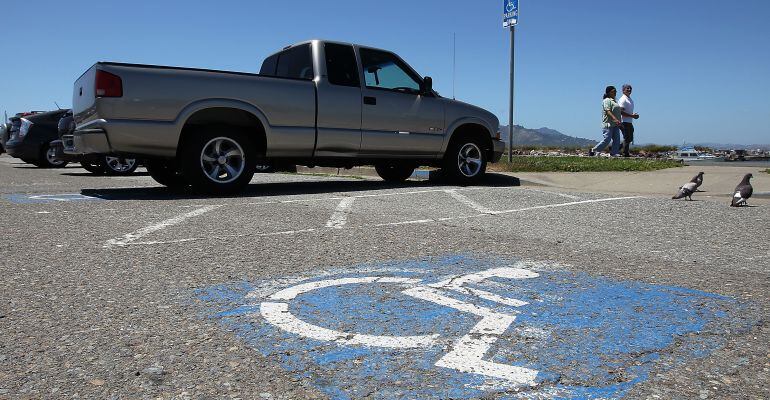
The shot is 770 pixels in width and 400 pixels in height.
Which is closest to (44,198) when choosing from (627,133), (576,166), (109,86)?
(109,86)

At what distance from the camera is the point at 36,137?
14.3 metres

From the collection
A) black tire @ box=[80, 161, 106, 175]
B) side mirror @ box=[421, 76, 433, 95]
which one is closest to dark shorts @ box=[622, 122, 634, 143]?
side mirror @ box=[421, 76, 433, 95]

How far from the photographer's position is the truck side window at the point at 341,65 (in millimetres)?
8602

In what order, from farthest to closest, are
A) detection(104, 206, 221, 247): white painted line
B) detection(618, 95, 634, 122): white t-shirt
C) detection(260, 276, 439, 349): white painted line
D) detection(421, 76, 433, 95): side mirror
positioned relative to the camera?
1. detection(618, 95, 634, 122): white t-shirt
2. detection(421, 76, 433, 95): side mirror
3. detection(104, 206, 221, 247): white painted line
4. detection(260, 276, 439, 349): white painted line

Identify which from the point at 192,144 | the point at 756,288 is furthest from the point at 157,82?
the point at 756,288

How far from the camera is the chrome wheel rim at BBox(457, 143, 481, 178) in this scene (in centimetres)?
996

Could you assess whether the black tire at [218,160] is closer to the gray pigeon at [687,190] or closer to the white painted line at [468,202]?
the white painted line at [468,202]

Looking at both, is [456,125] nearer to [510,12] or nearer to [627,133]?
[510,12]

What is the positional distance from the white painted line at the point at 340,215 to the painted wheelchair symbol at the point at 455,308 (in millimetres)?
2005

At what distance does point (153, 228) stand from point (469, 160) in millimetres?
Answer: 5958

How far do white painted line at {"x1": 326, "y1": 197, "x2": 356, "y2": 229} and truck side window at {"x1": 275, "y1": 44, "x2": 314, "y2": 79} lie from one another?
231cm

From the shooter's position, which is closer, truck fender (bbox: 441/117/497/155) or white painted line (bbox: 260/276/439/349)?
white painted line (bbox: 260/276/439/349)

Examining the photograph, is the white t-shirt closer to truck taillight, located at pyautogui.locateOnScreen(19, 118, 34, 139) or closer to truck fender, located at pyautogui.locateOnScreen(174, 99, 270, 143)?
truck fender, located at pyautogui.locateOnScreen(174, 99, 270, 143)

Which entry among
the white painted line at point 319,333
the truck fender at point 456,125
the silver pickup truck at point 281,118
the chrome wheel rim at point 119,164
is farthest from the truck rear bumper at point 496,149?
the white painted line at point 319,333
